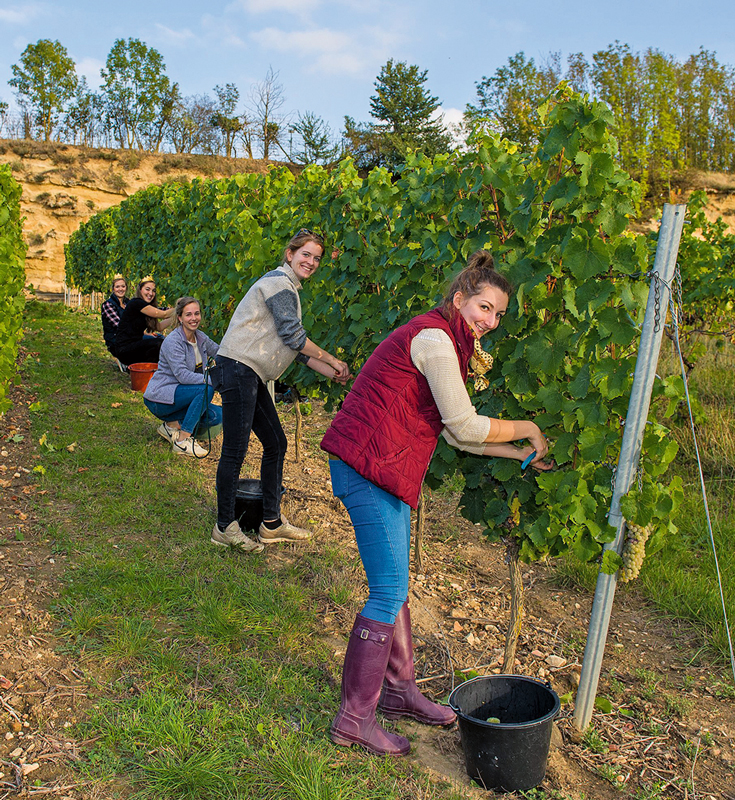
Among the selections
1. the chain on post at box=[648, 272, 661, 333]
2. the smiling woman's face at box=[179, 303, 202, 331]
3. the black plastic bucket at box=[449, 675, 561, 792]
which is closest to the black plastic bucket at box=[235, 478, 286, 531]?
the smiling woman's face at box=[179, 303, 202, 331]

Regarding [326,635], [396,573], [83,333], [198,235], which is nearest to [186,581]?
[326,635]

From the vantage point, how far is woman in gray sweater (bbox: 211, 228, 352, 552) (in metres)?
3.54

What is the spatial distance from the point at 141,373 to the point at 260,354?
4.49 metres

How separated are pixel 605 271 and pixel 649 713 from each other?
1815 millimetres

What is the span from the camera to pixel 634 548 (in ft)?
7.47

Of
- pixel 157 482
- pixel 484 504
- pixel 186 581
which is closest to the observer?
pixel 484 504

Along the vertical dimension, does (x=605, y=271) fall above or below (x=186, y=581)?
above

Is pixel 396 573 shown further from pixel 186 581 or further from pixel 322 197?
pixel 322 197

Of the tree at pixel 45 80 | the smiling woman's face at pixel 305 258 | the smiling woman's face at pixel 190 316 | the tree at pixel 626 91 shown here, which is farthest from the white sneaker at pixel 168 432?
the tree at pixel 45 80

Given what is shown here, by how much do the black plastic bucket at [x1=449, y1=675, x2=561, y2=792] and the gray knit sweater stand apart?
1.96 metres

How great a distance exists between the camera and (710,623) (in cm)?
324

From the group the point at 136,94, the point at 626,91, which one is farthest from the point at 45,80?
the point at 626,91

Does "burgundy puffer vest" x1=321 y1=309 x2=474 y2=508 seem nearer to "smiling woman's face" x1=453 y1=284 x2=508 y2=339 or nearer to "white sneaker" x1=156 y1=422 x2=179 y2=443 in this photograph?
"smiling woman's face" x1=453 y1=284 x2=508 y2=339

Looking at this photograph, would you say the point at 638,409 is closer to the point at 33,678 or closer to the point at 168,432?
the point at 33,678
